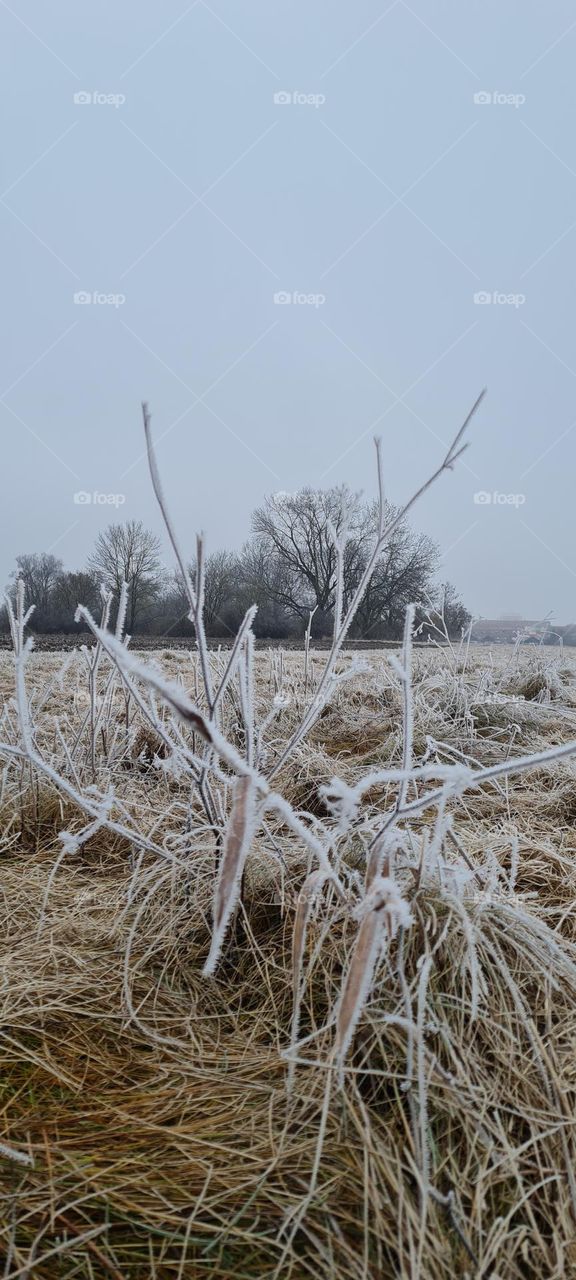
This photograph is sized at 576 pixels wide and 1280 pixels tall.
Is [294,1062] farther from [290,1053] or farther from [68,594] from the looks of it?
[68,594]

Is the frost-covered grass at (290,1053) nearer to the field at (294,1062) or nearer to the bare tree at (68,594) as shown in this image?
the field at (294,1062)

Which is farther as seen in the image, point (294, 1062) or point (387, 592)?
point (387, 592)

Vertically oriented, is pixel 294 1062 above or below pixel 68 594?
below

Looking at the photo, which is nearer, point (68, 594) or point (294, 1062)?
point (294, 1062)

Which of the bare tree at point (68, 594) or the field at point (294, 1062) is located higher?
the bare tree at point (68, 594)

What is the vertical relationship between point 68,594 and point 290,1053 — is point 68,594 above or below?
above

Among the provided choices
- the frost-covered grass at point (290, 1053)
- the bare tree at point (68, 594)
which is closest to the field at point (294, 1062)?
the frost-covered grass at point (290, 1053)

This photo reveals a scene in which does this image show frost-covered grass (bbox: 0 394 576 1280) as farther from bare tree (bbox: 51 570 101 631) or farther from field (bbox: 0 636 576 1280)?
bare tree (bbox: 51 570 101 631)

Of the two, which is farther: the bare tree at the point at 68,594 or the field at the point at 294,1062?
the bare tree at the point at 68,594

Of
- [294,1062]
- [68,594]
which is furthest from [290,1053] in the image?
[68,594]

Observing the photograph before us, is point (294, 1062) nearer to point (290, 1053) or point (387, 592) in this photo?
point (290, 1053)

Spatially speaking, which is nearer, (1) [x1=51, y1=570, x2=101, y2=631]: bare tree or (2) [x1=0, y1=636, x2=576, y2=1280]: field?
(2) [x1=0, y1=636, x2=576, y2=1280]: field

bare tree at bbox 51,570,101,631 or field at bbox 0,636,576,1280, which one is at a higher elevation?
bare tree at bbox 51,570,101,631

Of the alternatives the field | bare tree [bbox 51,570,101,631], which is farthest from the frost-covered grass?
bare tree [bbox 51,570,101,631]
